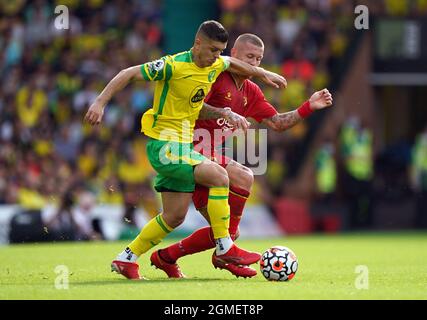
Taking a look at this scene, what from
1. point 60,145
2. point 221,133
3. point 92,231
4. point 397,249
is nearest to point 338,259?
point 397,249

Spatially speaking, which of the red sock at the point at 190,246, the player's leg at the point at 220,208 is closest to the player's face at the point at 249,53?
the player's leg at the point at 220,208

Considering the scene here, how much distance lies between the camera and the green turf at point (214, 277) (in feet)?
26.5

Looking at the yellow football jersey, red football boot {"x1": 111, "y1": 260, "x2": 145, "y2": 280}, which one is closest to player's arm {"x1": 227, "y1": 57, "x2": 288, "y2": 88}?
the yellow football jersey

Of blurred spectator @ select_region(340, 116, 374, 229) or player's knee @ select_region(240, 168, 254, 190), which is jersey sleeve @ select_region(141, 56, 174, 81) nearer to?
player's knee @ select_region(240, 168, 254, 190)

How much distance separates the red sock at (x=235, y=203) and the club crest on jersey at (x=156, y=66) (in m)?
1.37

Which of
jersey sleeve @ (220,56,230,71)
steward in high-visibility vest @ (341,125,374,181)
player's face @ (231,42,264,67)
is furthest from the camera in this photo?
steward in high-visibility vest @ (341,125,374,181)

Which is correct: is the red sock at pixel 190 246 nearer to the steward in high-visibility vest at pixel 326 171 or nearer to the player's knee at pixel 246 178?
the player's knee at pixel 246 178

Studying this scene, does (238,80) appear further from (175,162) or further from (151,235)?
(151,235)

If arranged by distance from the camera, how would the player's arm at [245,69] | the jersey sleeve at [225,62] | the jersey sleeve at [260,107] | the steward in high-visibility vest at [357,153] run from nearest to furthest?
the jersey sleeve at [225,62]
the player's arm at [245,69]
the jersey sleeve at [260,107]
the steward in high-visibility vest at [357,153]

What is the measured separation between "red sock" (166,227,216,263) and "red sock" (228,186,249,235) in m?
0.23

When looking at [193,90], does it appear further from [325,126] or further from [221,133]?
[325,126]

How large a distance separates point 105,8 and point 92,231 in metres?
6.41

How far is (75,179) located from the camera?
18203 mm

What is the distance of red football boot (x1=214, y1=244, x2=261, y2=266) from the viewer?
906 centimetres
